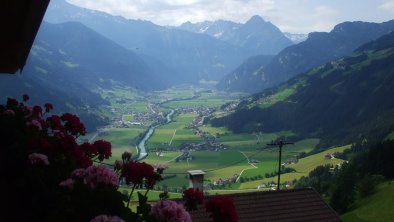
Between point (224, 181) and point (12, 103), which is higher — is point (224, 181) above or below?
below

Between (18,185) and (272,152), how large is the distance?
147m

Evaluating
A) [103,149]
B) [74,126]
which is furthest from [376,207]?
[103,149]

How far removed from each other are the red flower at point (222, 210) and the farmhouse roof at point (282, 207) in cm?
1121

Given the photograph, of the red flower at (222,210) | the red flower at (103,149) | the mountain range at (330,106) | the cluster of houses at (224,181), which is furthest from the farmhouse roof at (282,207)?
the mountain range at (330,106)

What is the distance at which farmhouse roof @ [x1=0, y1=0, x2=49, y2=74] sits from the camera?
314 cm

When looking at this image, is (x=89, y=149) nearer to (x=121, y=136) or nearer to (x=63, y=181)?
(x=63, y=181)

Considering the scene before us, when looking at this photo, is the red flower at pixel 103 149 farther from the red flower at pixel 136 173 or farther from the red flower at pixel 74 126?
the red flower at pixel 136 173

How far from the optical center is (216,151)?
13938 centimetres

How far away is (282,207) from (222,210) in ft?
39.9

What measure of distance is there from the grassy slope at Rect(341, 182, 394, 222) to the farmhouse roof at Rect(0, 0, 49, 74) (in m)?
45.8

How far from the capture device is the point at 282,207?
1486cm

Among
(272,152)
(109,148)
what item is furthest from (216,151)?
(109,148)

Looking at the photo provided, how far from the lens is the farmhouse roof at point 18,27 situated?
10.3 feet

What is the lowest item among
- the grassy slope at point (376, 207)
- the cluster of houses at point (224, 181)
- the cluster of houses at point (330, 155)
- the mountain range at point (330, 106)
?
the cluster of houses at point (224, 181)
